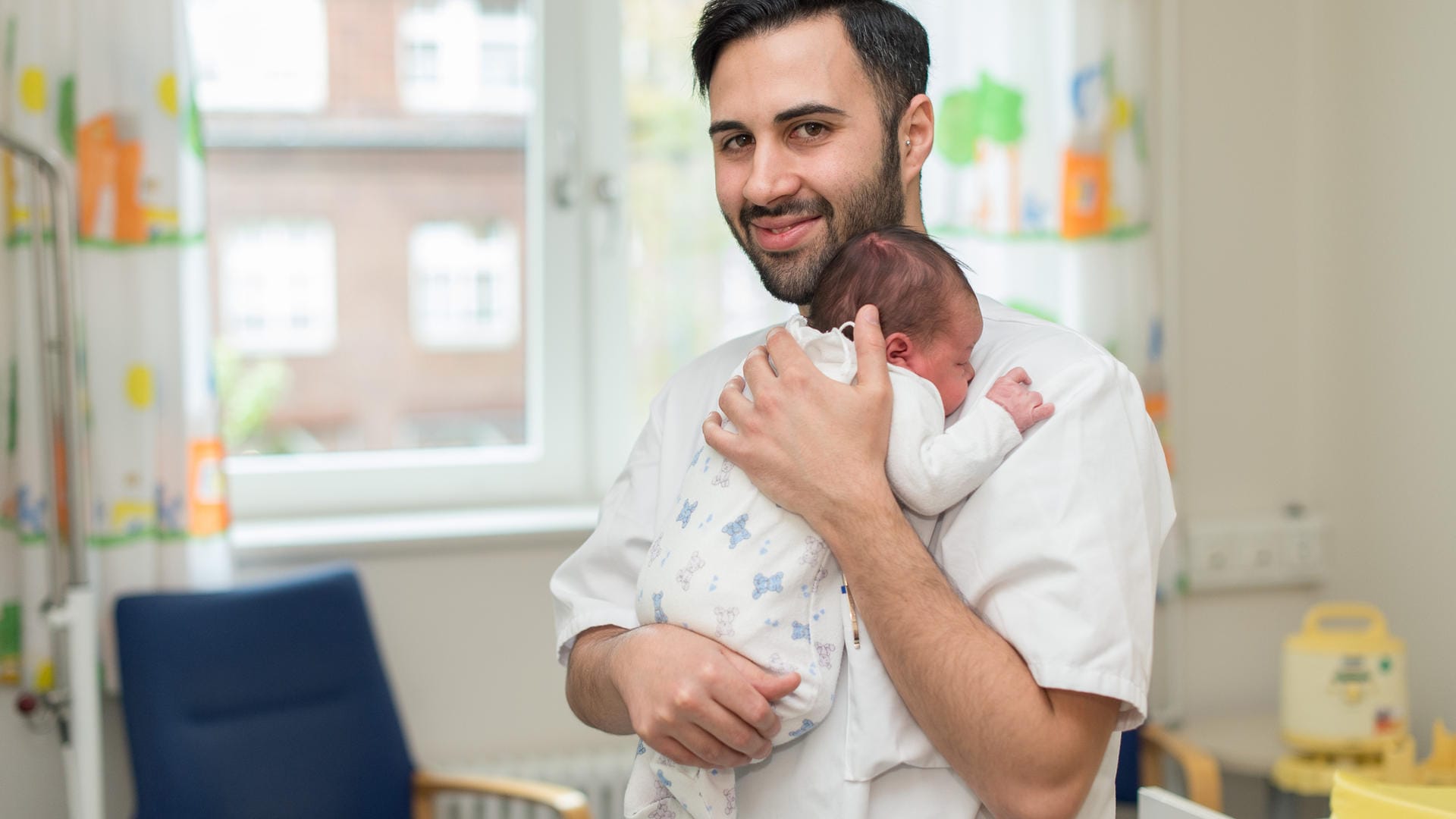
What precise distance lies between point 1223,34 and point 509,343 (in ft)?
5.70

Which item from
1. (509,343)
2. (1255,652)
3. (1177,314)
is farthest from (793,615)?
(1255,652)

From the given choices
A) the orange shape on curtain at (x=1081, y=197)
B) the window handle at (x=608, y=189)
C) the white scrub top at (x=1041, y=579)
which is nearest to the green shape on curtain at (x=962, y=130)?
the orange shape on curtain at (x=1081, y=197)

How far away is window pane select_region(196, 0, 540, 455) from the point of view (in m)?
2.68

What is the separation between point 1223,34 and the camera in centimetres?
291

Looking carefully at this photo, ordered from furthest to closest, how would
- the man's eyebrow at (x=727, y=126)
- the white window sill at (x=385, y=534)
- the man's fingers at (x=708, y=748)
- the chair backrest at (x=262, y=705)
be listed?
the white window sill at (x=385, y=534)
the chair backrest at (x=262, y=705)
the man's eyebrow at (x=727, y=126)
the man's fingers at (x=708, y=748)

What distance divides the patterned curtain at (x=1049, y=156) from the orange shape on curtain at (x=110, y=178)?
154cm

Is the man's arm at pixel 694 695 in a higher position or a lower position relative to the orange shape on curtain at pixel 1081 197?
lower

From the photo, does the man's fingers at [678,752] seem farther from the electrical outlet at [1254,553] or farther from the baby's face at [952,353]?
the electrical outlet at [1254,553]

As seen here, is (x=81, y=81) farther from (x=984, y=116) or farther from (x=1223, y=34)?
(x=1223, y=34)

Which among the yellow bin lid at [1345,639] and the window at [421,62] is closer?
the yellow bin lid at [1345,639]

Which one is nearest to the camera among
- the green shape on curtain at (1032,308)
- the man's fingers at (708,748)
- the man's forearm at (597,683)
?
the man's fingers at (708,748)

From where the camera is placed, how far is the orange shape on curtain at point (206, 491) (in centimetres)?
235

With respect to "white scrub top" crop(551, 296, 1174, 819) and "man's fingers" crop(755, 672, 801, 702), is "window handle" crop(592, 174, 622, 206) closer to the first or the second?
"white scrub top" crop(551, 296, 1174, 819)

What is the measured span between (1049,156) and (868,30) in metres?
1.43
